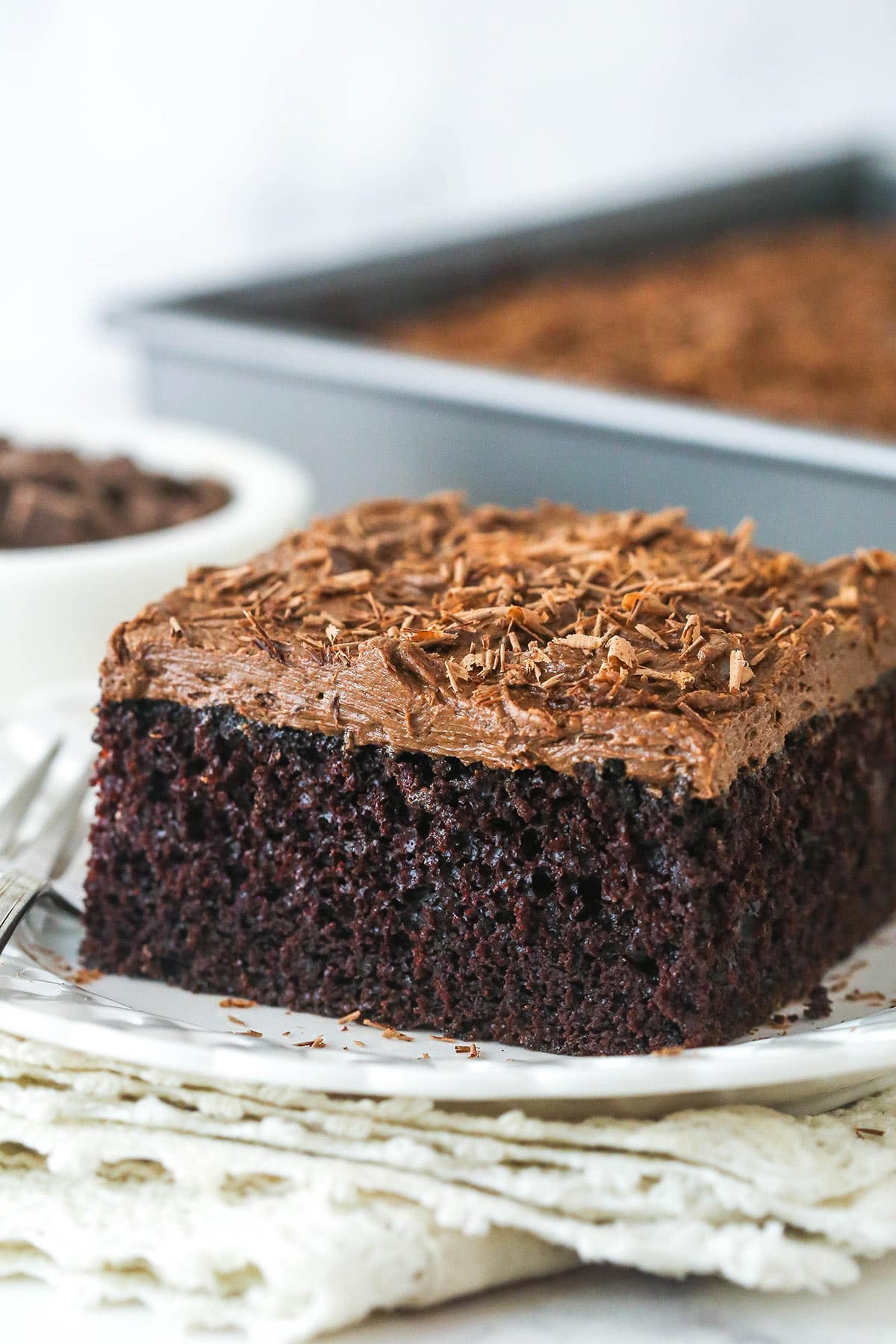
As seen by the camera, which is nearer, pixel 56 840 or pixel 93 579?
pixel 56 840

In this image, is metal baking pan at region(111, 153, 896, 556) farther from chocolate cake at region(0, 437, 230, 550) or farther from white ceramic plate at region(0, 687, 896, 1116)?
white ceramic plate at region(0, 687, 896, 1116)

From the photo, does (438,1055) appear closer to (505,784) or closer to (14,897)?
(505,784)

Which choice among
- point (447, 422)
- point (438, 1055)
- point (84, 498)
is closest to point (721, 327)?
point (447, 422)

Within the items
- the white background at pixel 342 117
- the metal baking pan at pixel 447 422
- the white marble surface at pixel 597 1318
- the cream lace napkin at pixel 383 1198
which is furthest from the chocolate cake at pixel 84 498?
the white background at pixel 342 117

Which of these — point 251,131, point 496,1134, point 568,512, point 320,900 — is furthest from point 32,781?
point 251,131

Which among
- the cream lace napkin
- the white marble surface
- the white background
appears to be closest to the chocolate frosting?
the cream lace napkin

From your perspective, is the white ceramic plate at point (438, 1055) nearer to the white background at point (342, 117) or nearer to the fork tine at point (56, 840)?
the fork tine at point (56, 840)

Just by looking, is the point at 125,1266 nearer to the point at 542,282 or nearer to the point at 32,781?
the point at 32,781
